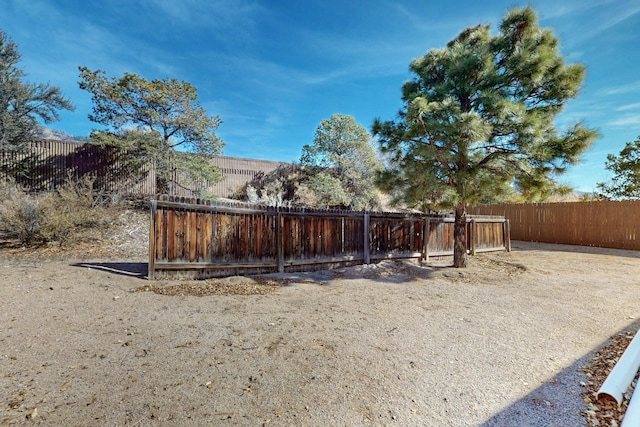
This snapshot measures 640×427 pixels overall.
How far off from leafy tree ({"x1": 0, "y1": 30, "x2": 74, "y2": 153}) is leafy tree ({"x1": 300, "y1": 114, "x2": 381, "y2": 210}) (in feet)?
36.2

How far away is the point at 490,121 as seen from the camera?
5793 mm

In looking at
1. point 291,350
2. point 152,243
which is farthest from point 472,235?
point 152,243

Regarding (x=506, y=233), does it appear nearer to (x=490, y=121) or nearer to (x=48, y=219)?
(x=490, y=121)

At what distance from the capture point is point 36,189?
1120 cm

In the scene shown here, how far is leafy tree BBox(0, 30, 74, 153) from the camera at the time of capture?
34.7 ft

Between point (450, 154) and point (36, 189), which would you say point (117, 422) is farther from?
point (36, 189)

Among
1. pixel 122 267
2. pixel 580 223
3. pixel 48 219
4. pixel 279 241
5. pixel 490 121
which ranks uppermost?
pixel 490 121

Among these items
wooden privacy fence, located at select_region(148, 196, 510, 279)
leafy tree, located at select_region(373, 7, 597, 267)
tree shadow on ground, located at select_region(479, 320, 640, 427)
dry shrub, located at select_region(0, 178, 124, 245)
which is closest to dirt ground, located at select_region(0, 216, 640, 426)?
tree shadow on ground, located at select_region(479, 320, 640, 427)

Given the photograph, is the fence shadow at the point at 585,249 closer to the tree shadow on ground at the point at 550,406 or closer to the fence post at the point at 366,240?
the fence post at the point at 366,240

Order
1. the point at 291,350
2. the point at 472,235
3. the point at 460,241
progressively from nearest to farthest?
the point at 291,350 → the point at 460,241 → the point at 472,235

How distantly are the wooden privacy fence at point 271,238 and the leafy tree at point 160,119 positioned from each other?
8128mm

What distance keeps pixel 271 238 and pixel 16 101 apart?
12951mm

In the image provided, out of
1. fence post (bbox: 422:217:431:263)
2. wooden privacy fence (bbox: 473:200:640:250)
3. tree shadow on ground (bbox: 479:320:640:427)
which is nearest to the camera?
tree shadow on ground (bbox: 479:320:640:427)

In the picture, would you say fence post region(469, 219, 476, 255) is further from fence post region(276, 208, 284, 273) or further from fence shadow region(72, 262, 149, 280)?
fence shadow region(72, 262, 149, 280)
